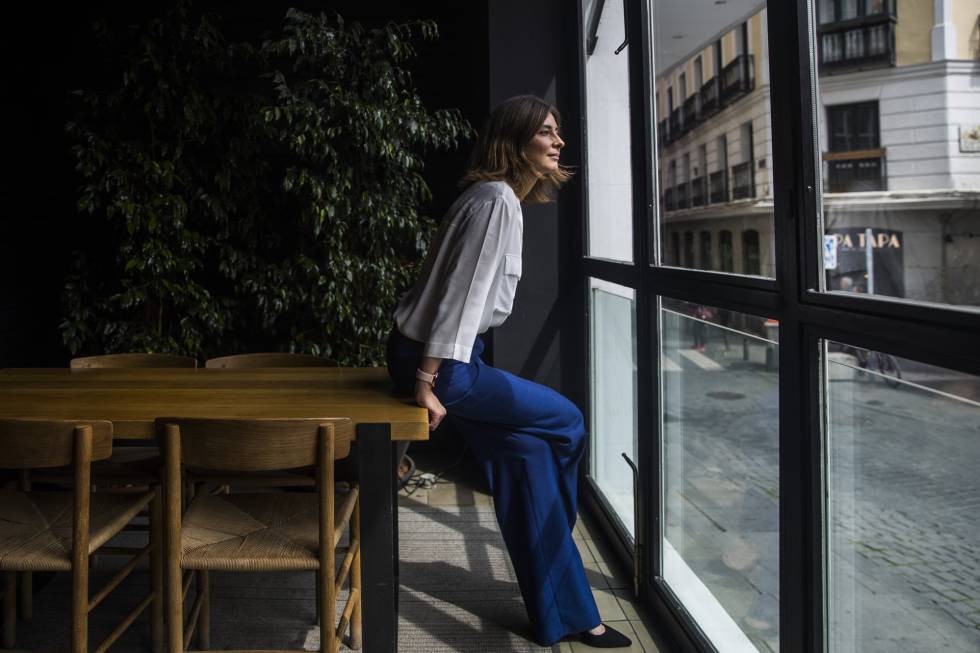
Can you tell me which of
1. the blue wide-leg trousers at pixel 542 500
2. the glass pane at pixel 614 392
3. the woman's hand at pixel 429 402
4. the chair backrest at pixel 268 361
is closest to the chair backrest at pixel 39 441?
the woman's hand at pixel 429 402

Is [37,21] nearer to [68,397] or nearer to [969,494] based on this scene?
[68,397]

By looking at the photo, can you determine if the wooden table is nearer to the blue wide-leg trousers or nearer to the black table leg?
the black table leg

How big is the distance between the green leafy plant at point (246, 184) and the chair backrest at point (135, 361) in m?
0.87

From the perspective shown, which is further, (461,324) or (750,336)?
(461,324)

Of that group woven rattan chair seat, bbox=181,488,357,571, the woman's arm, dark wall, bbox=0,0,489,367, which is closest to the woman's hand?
the woman's arm

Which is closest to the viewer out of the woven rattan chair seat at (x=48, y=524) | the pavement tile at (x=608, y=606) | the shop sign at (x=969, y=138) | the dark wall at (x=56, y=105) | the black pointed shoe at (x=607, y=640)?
the shop sign at (x=969, y=138)

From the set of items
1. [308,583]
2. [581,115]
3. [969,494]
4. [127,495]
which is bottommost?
[308,583]

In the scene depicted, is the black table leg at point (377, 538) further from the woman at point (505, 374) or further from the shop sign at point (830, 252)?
the shop sign at point (830, 252)

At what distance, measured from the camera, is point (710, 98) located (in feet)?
8.07

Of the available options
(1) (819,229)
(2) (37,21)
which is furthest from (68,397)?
(2) (37,21)

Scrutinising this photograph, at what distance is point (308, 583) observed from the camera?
3359 mm

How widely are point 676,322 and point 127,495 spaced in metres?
1.74

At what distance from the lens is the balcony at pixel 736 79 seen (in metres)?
2.13

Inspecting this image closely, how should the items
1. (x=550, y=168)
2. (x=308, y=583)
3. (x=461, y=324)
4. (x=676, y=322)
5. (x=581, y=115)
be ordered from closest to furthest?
(x=461, y=324)
(x=550, y=168)
(x=676, y=322)
(x=308, y=583)
(x=581, y=115)
